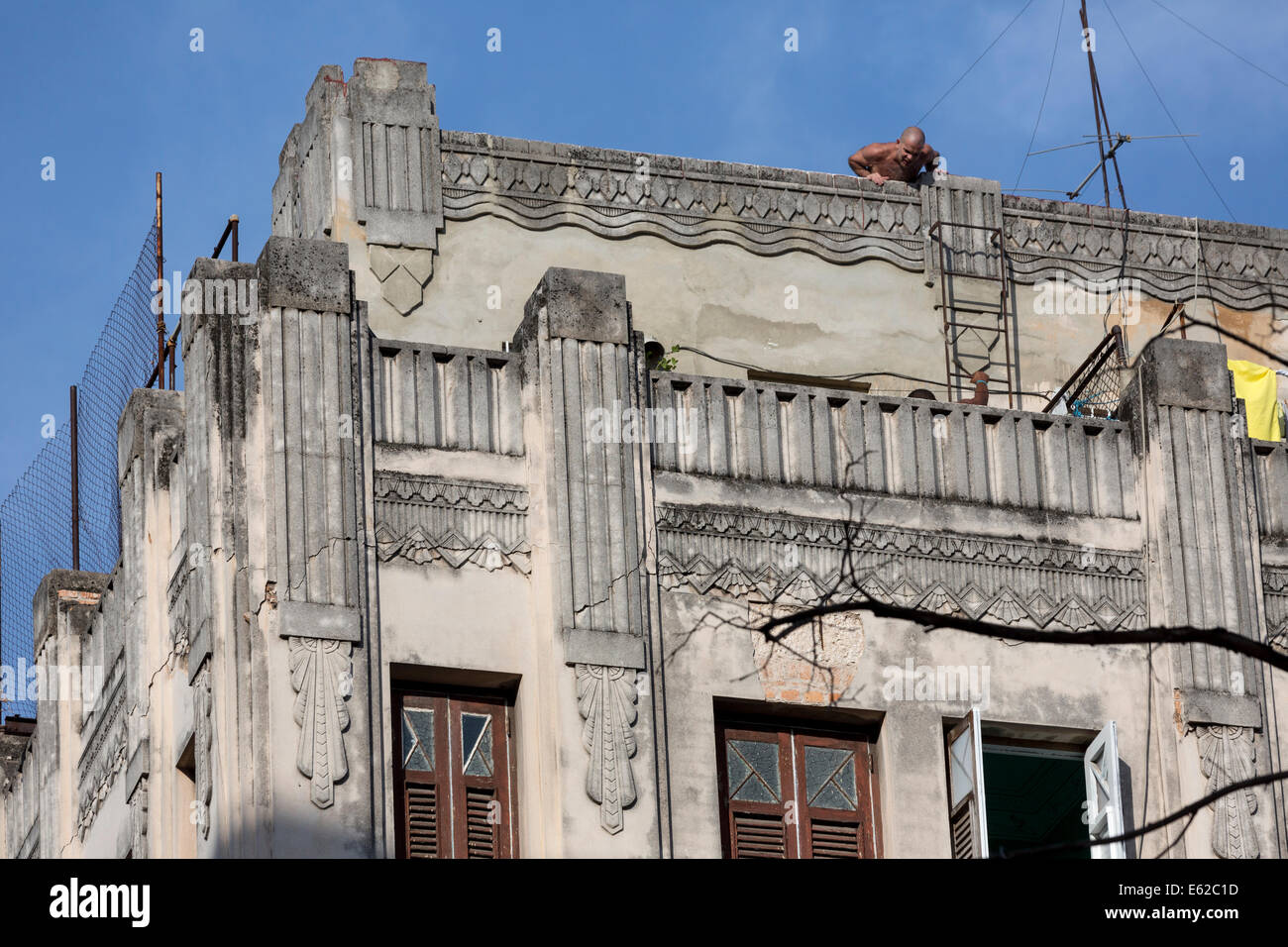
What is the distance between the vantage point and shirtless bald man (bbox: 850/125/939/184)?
3097cm

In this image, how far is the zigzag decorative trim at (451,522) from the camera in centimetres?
2348

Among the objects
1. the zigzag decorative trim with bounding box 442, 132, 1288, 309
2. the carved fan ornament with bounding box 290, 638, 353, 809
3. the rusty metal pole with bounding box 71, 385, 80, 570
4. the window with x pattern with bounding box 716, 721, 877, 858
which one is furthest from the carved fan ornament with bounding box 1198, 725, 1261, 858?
the rusty metal pole with bounding box 71, 385, 80, 570

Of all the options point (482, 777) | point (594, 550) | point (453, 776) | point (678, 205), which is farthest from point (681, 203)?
point (453, 776)

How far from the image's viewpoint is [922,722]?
24281 millimetres

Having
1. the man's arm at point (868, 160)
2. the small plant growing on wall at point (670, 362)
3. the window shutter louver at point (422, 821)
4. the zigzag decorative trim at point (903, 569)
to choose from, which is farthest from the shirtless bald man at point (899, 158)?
the window shutter louver at point (422, 821)

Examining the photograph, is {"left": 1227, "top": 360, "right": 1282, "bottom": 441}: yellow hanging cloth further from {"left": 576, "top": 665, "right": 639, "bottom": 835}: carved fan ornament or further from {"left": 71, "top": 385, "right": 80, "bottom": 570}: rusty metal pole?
{"left": 71, "top": 385, "right": 80, "bottom": 570}: rusty metal pole

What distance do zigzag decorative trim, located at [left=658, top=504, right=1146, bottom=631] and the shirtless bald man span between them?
6944mm

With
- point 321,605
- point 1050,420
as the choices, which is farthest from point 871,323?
point 321,605

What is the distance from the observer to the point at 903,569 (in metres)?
24.7

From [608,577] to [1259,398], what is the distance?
28.7 ft

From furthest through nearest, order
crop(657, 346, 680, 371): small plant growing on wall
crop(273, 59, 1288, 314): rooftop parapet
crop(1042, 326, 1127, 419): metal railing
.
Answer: crop(273, 59, 1288, 314): rooftop parapet
crop(1042, 326, 1127, 419): metal railing
crop(657, 346, 680, 371): small plant growing on wall

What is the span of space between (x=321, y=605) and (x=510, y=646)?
167cm

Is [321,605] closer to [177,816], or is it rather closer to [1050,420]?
[177,816]

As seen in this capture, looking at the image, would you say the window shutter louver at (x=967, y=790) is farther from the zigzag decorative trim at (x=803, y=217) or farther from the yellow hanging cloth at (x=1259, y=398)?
the zigzag decorative trim at (x=803, y=217)
